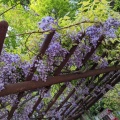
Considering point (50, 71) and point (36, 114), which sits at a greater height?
point (36, 114)

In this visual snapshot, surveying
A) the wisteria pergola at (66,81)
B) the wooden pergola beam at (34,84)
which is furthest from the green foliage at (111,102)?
the wooden pergola beam at (34,84)

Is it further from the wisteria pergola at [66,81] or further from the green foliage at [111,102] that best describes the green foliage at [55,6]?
the wisteria pergola at [66,81]

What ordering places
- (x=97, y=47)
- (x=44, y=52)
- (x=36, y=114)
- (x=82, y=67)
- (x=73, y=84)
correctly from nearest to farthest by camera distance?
(x=44, y=52)
(x=97, y=47)
(x=82, y=67)
(x=73, y=84)
(x=36, y=114)

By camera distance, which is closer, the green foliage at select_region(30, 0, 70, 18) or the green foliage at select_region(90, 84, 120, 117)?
the green foliage at select_region(90, 84, 120, 117)

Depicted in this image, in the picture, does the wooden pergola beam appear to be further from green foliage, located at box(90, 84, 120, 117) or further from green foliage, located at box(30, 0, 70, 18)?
green foliage, located at box(30, 0, 70, 18)

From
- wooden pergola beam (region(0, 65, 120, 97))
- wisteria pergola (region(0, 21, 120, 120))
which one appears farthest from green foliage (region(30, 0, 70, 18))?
wooden pergola beam (region(0, 65, 120, 97))

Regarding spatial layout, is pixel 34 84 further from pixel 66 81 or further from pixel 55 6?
pixel 55 6

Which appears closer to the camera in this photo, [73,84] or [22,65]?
[22,65]

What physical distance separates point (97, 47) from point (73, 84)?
0.39 meters

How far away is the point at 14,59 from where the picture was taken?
45.2 inches

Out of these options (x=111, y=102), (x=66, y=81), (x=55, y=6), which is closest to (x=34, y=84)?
(x=66, y=81)

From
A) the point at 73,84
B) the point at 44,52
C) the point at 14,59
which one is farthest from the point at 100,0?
the point at 73,84

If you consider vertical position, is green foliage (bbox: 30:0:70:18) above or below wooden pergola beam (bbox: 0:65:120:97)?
above

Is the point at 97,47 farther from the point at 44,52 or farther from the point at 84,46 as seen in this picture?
the point at 44,52
